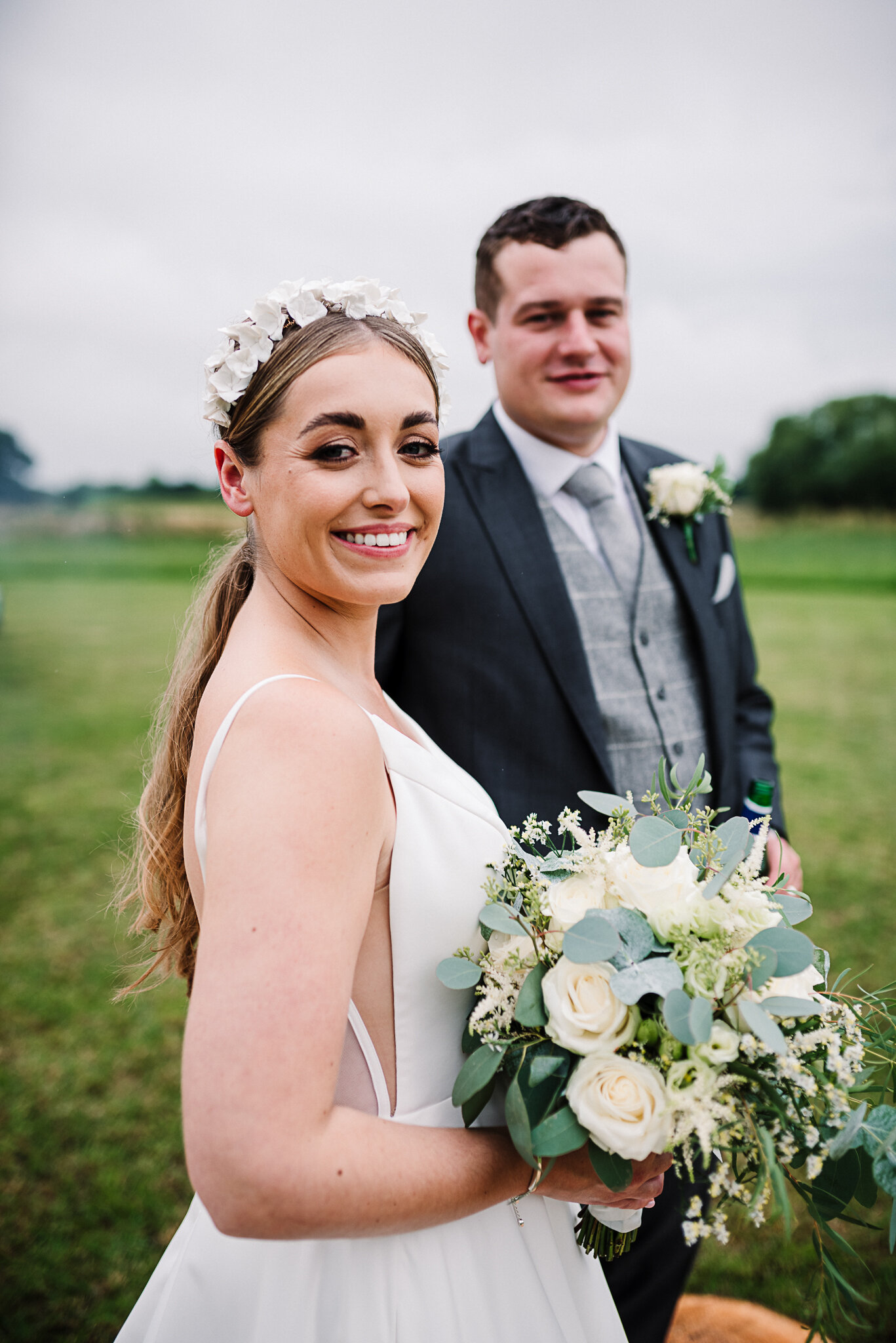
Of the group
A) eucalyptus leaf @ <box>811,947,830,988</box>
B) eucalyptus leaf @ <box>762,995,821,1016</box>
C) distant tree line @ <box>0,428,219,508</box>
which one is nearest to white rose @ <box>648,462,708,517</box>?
eucalyptus leaf @ <box>811,947,830,988</box>

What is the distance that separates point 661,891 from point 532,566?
147 cm

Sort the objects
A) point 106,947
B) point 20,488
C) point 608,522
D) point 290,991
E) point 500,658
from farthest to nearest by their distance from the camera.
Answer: point 20,488 < point 106,947 < point 608,522 < point 500,658 < point 290,991

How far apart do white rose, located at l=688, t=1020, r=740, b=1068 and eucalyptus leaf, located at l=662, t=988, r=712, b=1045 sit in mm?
23

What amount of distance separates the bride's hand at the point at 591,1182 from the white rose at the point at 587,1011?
0.24 metres

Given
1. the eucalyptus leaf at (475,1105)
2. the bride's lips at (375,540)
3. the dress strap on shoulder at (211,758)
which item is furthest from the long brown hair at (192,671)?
the eucalyptus leaf at (475,1105)

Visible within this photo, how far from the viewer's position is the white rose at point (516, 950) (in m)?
1.23

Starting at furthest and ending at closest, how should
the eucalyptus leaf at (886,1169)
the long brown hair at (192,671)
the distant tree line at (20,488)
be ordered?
the distant tree line at (20,488) < the long brown hair at (192,671) < the eucalyptus leaf at (886,1169)

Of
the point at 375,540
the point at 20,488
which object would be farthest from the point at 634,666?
the point at 20,488

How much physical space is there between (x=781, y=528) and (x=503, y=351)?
29.8 meters

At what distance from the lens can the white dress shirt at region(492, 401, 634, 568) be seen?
2.68 meters

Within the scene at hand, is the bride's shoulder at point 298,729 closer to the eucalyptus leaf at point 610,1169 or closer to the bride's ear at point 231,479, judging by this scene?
the bride's ear at point 231,479

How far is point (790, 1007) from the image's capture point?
3.53 feet

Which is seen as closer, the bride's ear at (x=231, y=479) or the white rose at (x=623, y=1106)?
the white rose at (x=623, y=1106)

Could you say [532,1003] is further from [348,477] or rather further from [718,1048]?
[348,477]
